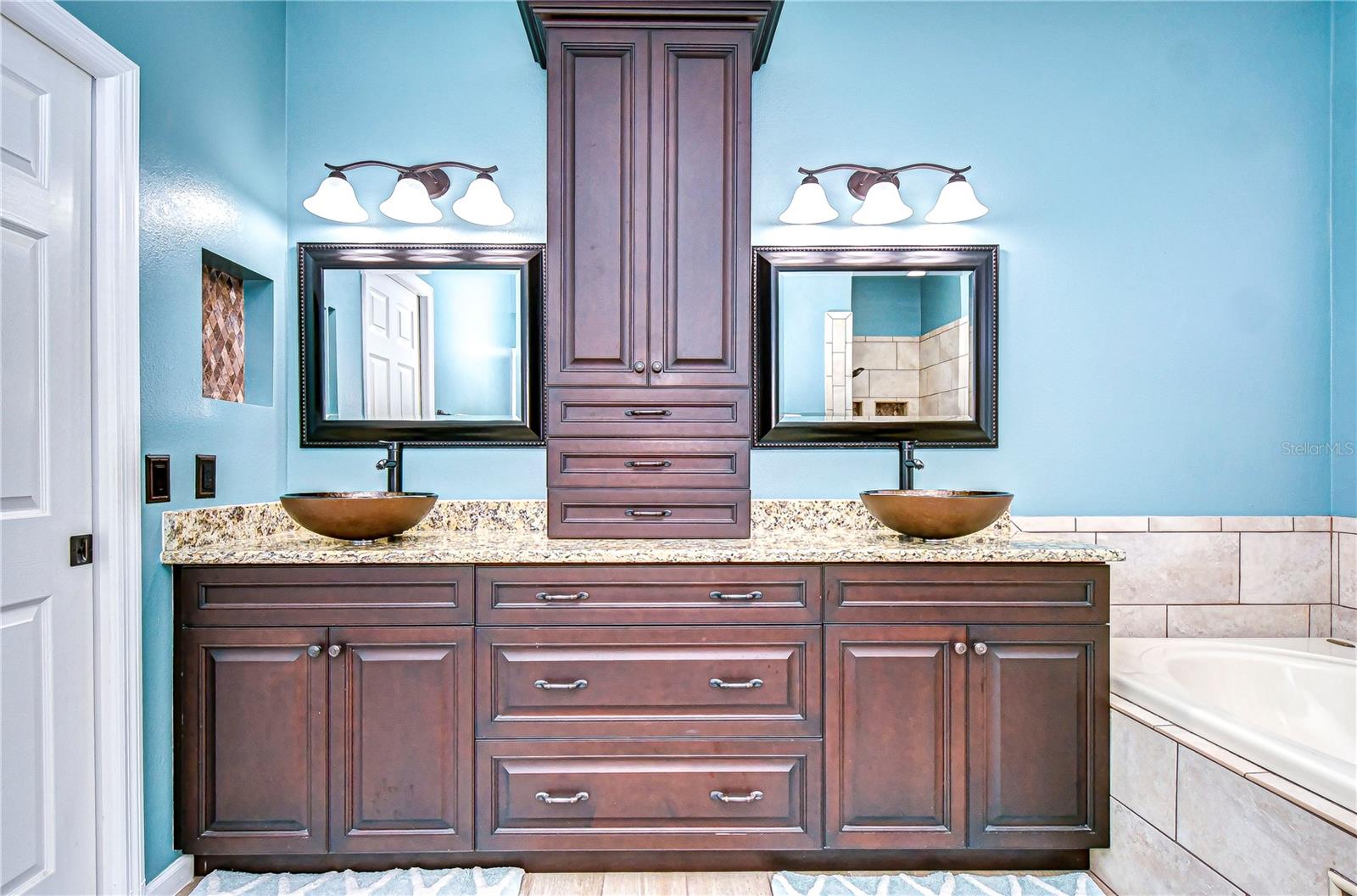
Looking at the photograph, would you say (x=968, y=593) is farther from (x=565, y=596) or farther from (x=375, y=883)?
(x=375, y=883)

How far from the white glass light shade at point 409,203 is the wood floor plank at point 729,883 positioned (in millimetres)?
2184

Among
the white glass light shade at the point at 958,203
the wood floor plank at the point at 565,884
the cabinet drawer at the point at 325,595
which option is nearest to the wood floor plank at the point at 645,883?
the wood floor plank at the point at 565,884

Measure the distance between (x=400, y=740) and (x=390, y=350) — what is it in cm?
129

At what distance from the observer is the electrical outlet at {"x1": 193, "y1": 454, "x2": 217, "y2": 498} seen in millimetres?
1848

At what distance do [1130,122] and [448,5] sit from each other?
7.98 ft

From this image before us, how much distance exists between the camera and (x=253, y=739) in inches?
67.2

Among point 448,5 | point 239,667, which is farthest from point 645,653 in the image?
point 448,5

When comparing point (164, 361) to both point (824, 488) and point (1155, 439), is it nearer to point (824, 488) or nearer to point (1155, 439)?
point (824, 488)

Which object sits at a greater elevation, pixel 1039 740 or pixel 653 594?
pixel 653 594

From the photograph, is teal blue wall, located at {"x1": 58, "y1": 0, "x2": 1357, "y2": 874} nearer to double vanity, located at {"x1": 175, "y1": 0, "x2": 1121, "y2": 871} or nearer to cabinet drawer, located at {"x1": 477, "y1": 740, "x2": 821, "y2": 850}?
double vanity, located at {"x1": 175, "y1": 0, "x2": 1121, "y2": 871}

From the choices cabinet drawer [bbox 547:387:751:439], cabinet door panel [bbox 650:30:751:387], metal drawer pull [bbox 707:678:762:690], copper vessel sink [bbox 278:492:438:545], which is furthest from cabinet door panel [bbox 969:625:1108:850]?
copper vessel sink [bbox 278:492:438:545]

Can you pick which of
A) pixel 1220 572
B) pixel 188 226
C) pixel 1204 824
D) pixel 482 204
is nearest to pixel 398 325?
pixel 482 204

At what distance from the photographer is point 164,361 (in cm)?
173

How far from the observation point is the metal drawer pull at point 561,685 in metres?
1.73
